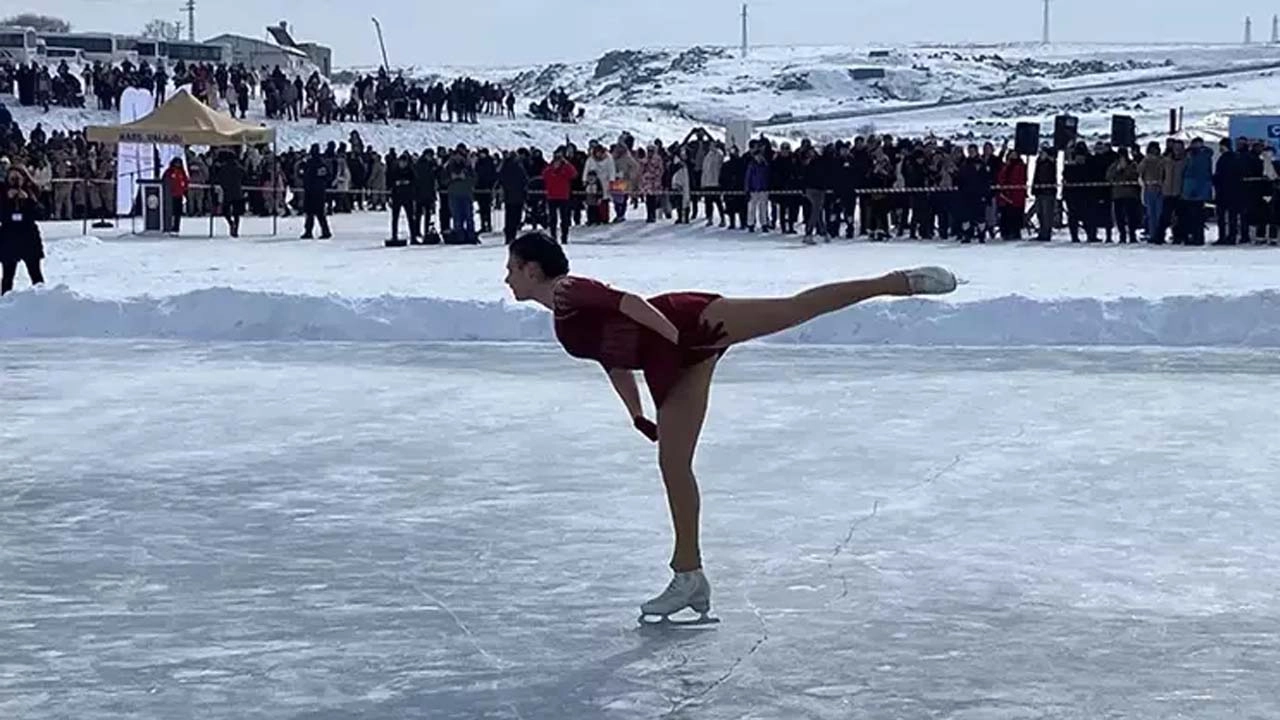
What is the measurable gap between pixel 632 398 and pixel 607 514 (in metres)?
1.93

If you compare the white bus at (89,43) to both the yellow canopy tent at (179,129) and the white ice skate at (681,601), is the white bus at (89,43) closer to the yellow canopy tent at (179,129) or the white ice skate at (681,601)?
the yellow canopy tent at (179,129)

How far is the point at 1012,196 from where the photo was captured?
24.8 metres

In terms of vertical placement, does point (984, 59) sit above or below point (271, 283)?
above

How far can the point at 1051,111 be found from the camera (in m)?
76.9

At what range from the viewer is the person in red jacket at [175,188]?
2869 centimetres

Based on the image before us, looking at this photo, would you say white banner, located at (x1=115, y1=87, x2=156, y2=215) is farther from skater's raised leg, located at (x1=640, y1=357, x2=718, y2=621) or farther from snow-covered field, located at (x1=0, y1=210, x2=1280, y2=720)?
skater's raised leg, located at (x1=640, y1=357, x2=718, y2=621)

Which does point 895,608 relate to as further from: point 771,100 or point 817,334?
point 771,100

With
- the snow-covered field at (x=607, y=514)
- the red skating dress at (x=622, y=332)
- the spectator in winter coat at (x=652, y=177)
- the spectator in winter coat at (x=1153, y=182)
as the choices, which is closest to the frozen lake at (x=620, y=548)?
the snow-covered field at (x=607, y=514)

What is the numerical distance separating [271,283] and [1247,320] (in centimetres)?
889

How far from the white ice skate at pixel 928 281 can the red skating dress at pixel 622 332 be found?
602 mm

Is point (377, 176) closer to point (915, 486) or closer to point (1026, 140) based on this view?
point (1026, 140)

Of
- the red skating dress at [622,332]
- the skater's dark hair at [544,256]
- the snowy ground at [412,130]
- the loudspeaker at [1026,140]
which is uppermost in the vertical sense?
the snowy ground at [412,130]

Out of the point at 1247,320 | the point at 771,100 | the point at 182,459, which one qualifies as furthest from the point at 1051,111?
the point at 182,459

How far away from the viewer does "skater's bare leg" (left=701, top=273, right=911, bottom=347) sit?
19.0 feet
